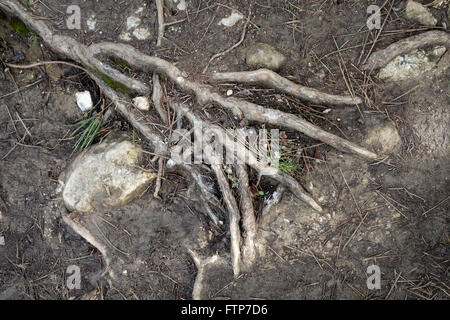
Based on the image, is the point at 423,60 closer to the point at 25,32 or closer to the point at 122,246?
the point at 122,246

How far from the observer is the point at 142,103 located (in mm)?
3508

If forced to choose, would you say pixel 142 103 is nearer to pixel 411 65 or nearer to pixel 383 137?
pixel 383 137

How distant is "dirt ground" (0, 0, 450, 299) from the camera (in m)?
3.33

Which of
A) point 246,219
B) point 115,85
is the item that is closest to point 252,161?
point 246,219

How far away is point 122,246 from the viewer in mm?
3633

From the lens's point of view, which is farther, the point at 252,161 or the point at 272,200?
the point at 272,200

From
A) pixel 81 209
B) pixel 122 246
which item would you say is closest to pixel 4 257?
pixel 81 209

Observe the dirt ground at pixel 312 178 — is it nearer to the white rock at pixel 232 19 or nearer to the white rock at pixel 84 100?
the white rock at pixel 232 19

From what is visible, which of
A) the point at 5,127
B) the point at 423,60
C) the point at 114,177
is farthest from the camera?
the point at 5,127

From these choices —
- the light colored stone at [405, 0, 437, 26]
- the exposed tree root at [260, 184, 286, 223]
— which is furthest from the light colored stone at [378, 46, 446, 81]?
the exposed tree root at [260, 184, 286, 223]

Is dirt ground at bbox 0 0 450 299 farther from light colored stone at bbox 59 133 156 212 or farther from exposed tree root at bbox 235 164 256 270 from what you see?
light colored stone at bbox 59 133 156 212

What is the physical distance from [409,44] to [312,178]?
5.71 ft

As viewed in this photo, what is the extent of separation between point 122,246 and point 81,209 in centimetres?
65

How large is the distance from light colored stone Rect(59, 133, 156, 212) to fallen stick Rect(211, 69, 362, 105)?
1.44 metres
